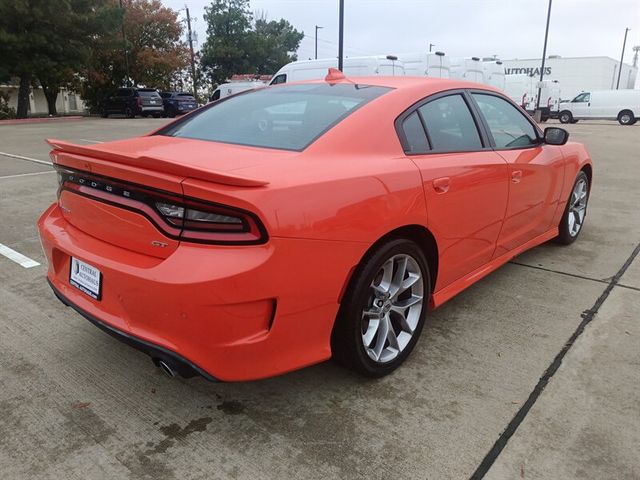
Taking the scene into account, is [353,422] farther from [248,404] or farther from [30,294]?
[30,294]

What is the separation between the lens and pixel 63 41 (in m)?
25.7

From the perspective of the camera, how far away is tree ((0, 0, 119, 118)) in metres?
23.8

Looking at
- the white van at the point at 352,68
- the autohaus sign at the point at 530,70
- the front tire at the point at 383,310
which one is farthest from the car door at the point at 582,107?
the front tire at the point at 383,310

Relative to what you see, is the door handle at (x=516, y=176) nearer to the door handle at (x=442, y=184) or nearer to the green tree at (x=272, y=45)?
the door handle at (x=442, y=184)

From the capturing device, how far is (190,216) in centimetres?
200

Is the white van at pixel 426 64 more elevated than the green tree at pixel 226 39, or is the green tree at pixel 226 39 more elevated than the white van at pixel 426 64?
the green tree at pixel 226 39

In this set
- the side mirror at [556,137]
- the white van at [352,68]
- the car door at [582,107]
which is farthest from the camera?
the car door at [582,107]

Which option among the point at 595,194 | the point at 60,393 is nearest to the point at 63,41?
the point at 595,194

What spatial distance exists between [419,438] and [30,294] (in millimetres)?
2859

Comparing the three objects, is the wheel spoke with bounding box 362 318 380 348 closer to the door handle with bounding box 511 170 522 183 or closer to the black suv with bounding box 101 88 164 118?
the door handle with bounding box 511 170 522 183

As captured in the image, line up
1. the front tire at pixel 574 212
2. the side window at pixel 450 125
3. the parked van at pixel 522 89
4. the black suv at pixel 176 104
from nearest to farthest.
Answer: the side window at pixel 450 125, the front tire at pixel 574 212, the parked van at pixel 522 89, the black suv at pixel 176 104

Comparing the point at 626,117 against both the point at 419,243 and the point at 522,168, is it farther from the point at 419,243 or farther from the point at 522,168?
the point at 419,243

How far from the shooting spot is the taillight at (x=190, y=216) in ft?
6.36

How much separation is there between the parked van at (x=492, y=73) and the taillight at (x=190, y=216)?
2074 centimetres
